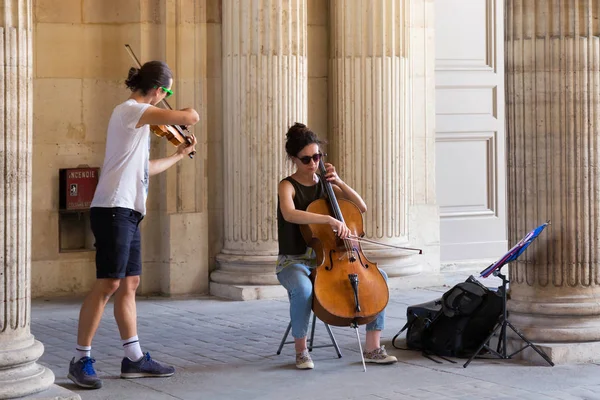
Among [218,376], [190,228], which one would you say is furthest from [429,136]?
[218,376]

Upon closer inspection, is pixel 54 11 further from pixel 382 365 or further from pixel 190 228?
pixel 382 365

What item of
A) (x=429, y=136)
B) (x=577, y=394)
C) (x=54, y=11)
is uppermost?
(x=54, y=11)

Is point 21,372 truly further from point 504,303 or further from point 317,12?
point 317,12

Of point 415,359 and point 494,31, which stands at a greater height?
point 494,31

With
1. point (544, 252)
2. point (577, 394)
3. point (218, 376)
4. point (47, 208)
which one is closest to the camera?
point (577, 394)

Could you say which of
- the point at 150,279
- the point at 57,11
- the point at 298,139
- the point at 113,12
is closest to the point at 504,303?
the point at 298,139

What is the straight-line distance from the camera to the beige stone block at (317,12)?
11.4 meters

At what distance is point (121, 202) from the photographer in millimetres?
6734

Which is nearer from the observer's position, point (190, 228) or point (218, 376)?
point (218, 376)

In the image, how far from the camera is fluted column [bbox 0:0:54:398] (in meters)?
6.09

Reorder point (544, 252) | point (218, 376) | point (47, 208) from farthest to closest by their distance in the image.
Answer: point (47, 208)
point (544, 252)
point (218, 376)

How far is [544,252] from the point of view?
7.62 metres

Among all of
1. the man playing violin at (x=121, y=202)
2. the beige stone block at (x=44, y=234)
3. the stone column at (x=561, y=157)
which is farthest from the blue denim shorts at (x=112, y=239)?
the beige stone block at (x=44, y=234)

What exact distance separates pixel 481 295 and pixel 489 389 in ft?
3.38
